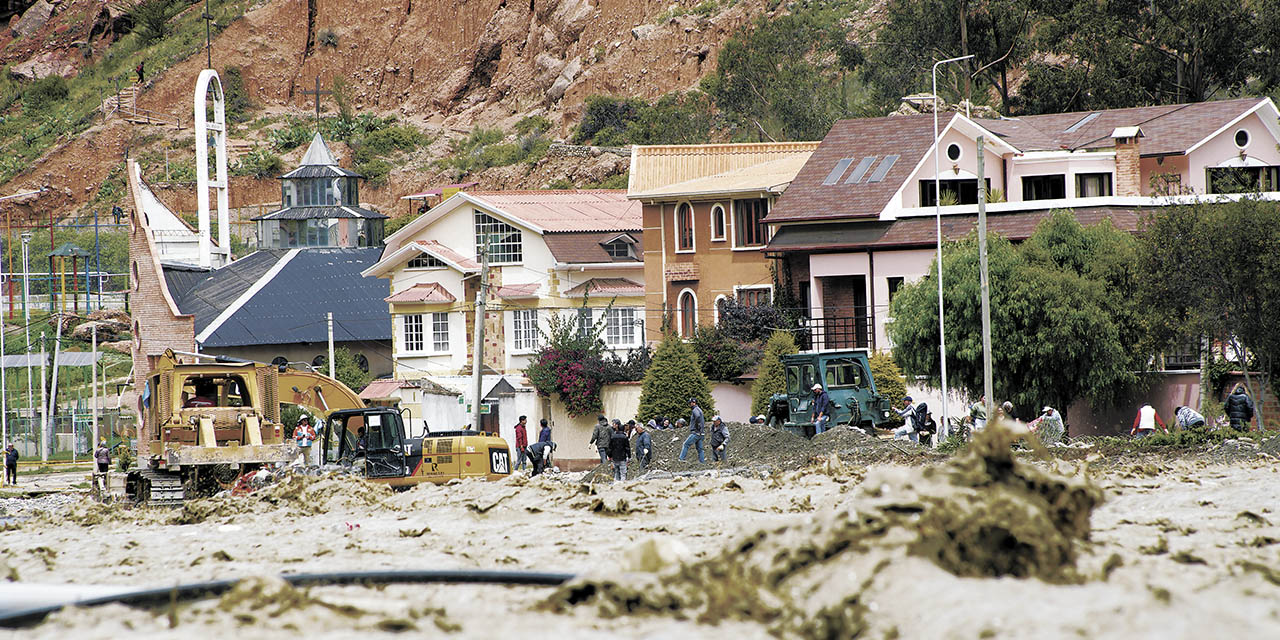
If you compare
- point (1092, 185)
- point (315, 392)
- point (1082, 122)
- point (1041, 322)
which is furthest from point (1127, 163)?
point (315, 392)

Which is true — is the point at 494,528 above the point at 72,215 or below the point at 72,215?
below

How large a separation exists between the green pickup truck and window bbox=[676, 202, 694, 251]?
15118 millimetres

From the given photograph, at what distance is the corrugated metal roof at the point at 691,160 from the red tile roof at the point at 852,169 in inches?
245

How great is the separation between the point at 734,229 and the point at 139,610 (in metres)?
39.6

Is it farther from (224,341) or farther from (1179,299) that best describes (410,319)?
(1179,299)

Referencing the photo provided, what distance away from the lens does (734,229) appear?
1994 inches

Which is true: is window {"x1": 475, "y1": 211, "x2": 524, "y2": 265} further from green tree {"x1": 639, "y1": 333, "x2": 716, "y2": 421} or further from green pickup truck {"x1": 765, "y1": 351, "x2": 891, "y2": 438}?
green pickup truck {"x1": 765, "y1": 351, "x2": 891, "y2": 438}

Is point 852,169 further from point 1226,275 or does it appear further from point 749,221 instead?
point 1226,275

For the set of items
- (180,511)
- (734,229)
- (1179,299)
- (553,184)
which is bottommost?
(180,511)

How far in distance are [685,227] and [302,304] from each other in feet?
68.2

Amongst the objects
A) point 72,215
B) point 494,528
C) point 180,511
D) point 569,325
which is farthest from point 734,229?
point 72,215

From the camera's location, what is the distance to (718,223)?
167 feet

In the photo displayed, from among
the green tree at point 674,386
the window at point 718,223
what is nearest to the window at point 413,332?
the window at point 718,223

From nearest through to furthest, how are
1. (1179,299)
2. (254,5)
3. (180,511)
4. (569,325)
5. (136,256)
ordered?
(180,511), (1179,299), (569,325), (136,256), (254,5)
